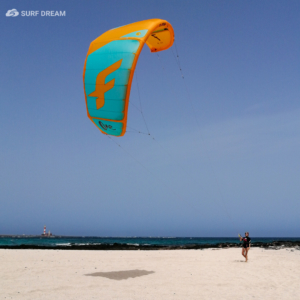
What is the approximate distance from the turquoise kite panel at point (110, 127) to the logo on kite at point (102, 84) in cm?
69

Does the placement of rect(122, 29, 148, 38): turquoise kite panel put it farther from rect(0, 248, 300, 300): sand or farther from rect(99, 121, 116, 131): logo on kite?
rect(0, 248, 300, 300): sand

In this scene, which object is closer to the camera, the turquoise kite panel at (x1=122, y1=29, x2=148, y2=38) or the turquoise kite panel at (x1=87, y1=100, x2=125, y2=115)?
the turquoise kite panel at (x1=87, y1=100, x2=125, y2=115)

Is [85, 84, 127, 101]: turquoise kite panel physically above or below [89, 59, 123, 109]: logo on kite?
below

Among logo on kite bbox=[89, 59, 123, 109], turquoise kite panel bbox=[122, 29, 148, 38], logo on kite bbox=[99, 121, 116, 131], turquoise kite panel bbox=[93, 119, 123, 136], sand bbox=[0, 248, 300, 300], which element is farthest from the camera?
logo on kite bbox=[99, 121, 116, 131]

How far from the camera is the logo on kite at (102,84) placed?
10.2 meters

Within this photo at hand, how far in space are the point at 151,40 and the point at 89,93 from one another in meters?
4.89

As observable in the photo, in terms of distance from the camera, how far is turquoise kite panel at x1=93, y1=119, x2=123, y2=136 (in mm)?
10781

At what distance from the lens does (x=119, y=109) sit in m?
10.2

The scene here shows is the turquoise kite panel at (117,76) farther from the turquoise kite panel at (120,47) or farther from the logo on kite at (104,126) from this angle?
the logo on kite at (104,126)

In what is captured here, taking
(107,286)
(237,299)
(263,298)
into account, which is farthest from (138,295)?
(263,298)

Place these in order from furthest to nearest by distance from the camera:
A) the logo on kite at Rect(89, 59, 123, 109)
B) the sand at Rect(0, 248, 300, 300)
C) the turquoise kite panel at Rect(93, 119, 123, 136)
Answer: the turquoise kite panel at Rect(93, 119, 123, 136)
the logo on kite at Rect(89, 59, 123, 109)
the sand at Rect(0, 248, 300, 300)

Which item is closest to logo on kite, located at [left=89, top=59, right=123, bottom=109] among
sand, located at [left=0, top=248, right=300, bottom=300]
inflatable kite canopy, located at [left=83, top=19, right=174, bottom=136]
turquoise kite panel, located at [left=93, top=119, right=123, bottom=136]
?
inflatable kite canopy, located at [left=83, top=19, right=174, bottom=136]

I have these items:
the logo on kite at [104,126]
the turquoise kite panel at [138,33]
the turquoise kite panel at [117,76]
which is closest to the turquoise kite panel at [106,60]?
the turquoise kite panel at [117,76]

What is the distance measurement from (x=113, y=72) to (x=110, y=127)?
1.97 meters
